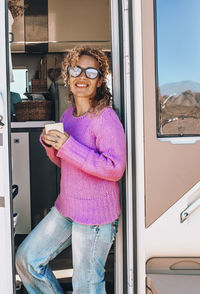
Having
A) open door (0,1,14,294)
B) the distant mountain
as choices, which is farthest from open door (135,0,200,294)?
open door (0,1,14,294)

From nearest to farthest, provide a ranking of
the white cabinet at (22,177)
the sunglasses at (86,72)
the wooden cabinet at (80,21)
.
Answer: the sunglasses at (86,72)
the white cabinet at (22,177)
the wooden cabinet at (80,21)


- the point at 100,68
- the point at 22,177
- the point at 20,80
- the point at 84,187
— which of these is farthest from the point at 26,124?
the point at 20,80

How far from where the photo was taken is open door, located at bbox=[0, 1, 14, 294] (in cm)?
196

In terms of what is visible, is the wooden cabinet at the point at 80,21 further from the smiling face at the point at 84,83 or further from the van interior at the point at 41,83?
the smiling face at the point at 84,83

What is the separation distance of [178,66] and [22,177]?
6.56 ft

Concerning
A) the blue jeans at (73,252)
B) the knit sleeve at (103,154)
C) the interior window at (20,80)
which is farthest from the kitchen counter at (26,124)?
the interior window at (20,80)

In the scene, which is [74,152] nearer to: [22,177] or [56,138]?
[56,138]

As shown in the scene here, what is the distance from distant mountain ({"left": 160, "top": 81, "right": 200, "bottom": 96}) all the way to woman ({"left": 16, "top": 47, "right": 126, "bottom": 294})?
290 millimetres

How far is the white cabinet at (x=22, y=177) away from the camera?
3502 millimetres

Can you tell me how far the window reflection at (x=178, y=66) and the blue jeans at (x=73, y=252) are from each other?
2.05 feet

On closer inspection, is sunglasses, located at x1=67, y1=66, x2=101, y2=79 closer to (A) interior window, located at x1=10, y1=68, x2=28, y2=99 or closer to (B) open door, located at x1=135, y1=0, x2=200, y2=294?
(B) open door, located at x1=135, y1=0, x2=200, y2=294

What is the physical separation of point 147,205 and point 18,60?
4.59m

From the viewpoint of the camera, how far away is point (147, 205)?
6.41 feet

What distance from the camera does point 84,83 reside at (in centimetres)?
210
